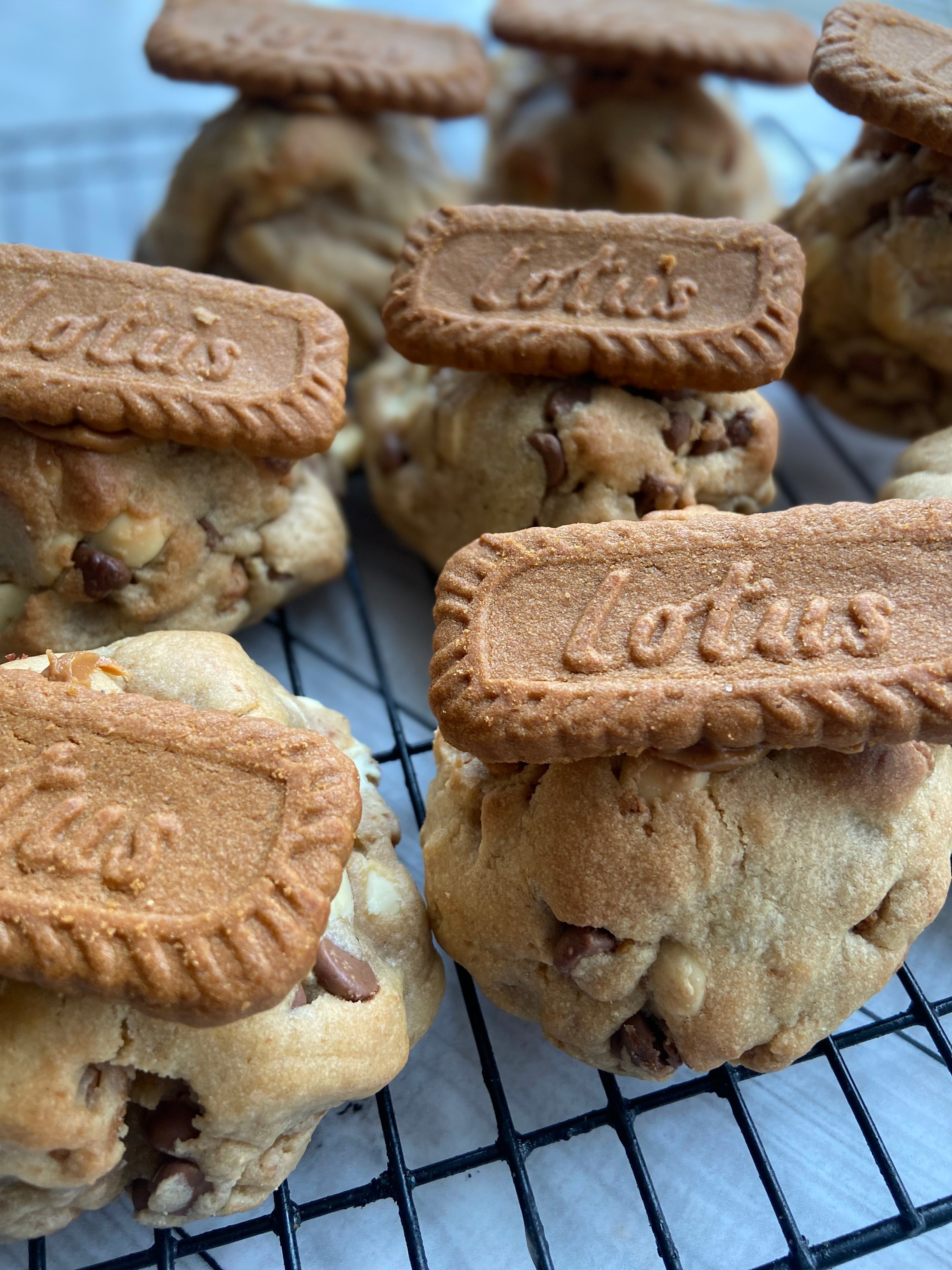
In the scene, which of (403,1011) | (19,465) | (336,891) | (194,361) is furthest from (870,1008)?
(19,465)

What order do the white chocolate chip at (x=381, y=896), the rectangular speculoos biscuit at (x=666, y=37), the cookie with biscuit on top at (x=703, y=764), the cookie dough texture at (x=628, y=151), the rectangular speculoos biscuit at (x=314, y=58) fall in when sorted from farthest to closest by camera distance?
the cookie dough texture at (x=628, y=151)
the rectangular speculoos biscuit at (x=666, y=37)
the rectangular speculoos biscuit at (x=314, y=58)
the white chocolate chip at (x=381, y=896)
the cookie with biscuit on top at (x=703, y=764)

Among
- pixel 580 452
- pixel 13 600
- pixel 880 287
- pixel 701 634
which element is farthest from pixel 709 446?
pixel 13 600

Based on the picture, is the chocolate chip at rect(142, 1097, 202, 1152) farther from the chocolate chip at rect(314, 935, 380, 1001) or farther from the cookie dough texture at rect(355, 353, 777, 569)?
the cookie dough texture at rect(355, 353, 777, 569)

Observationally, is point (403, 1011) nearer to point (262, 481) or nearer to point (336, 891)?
point (336, 891)

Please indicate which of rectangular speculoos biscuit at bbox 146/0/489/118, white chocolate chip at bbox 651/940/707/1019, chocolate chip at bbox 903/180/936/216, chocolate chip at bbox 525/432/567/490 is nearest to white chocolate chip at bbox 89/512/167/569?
chocolate chip at bbox 525/432/567/490

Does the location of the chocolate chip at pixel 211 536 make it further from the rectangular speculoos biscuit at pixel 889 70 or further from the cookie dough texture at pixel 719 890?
the rectangular speculoos biscuit at pixel 889 70

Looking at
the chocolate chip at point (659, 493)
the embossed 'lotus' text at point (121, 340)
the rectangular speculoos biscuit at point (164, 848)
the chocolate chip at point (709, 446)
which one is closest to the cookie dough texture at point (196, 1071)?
the rectangular speculoos biscuit at point (164, 848)
